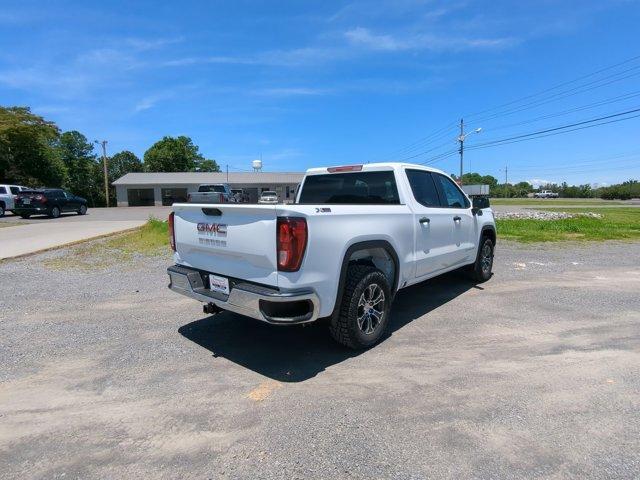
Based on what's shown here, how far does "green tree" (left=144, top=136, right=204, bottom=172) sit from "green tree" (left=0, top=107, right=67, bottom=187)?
31312mm

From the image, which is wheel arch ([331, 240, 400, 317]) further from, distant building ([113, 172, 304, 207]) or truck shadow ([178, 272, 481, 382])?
distant building ([113, 172, 304, 207])

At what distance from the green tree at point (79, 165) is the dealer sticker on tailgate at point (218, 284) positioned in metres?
58.2

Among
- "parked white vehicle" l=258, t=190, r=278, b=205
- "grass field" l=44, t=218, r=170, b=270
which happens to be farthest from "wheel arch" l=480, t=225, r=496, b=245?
"grass field" l=44, t=218, r=170, b=270

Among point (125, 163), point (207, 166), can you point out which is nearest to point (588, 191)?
point (207, 166)

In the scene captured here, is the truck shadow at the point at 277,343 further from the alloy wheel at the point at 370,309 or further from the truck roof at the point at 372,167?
the truck roof at the point at 372,167

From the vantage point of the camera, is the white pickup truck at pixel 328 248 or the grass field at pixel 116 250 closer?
the white pickup truck at pixel 328 248


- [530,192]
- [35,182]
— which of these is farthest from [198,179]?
[530,192]

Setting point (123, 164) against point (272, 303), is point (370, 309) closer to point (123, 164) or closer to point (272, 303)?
point (272, 303)

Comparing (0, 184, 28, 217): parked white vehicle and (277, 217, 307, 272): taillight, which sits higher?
(0, 184, 28, 217): parked white vehicle

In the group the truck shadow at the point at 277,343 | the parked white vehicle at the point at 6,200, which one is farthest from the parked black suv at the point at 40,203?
the truck shadow at the point at 277,343

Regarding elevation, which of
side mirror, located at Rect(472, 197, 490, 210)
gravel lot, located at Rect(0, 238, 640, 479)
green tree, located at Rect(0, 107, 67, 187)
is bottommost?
gravel lot, located at Rect(0, 238, 640, 479)

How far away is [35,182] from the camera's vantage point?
1682 inches

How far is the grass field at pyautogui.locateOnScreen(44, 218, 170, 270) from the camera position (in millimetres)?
9078

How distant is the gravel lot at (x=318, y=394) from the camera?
2.49 meters
